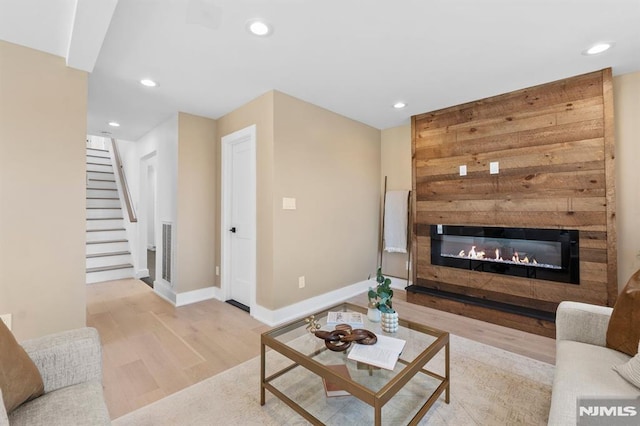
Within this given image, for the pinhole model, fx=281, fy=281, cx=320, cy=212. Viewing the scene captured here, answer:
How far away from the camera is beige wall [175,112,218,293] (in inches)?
140

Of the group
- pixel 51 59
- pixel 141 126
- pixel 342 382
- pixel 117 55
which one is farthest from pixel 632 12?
pixel 141 126

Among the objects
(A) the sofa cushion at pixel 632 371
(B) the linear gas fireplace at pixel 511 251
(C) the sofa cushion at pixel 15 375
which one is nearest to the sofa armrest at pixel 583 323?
(A) the sofa cushion at pixel 632 371

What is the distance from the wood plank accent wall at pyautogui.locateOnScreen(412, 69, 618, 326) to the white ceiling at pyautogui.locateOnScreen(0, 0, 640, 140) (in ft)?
0.86

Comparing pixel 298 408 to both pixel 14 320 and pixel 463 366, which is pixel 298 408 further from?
pixel 14 320

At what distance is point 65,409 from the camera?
1039 mm

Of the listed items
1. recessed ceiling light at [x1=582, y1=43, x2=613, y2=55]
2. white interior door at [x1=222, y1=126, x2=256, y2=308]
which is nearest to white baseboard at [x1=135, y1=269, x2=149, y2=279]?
white interior door at [x1=222, y1=126, x2=256, y2=308]

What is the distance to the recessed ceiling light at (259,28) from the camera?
188 cm

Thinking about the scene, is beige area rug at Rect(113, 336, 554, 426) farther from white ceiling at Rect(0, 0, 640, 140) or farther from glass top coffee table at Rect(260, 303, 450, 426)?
white ceiling at Rect(0, 0, 640, 140)

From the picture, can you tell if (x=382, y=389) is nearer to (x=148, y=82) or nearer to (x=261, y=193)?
(x=261, y=193)

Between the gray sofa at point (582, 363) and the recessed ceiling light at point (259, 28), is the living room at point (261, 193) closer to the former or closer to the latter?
the recessed ceiling light at point (259, 28)

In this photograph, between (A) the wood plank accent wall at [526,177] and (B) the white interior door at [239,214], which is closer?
Answer: (A) the wood plank accent wall at [526,177]

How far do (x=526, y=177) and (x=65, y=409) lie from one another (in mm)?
3758

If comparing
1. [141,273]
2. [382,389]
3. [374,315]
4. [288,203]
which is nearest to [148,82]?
[288,203]

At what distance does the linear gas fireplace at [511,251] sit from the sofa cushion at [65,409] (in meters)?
3.37
